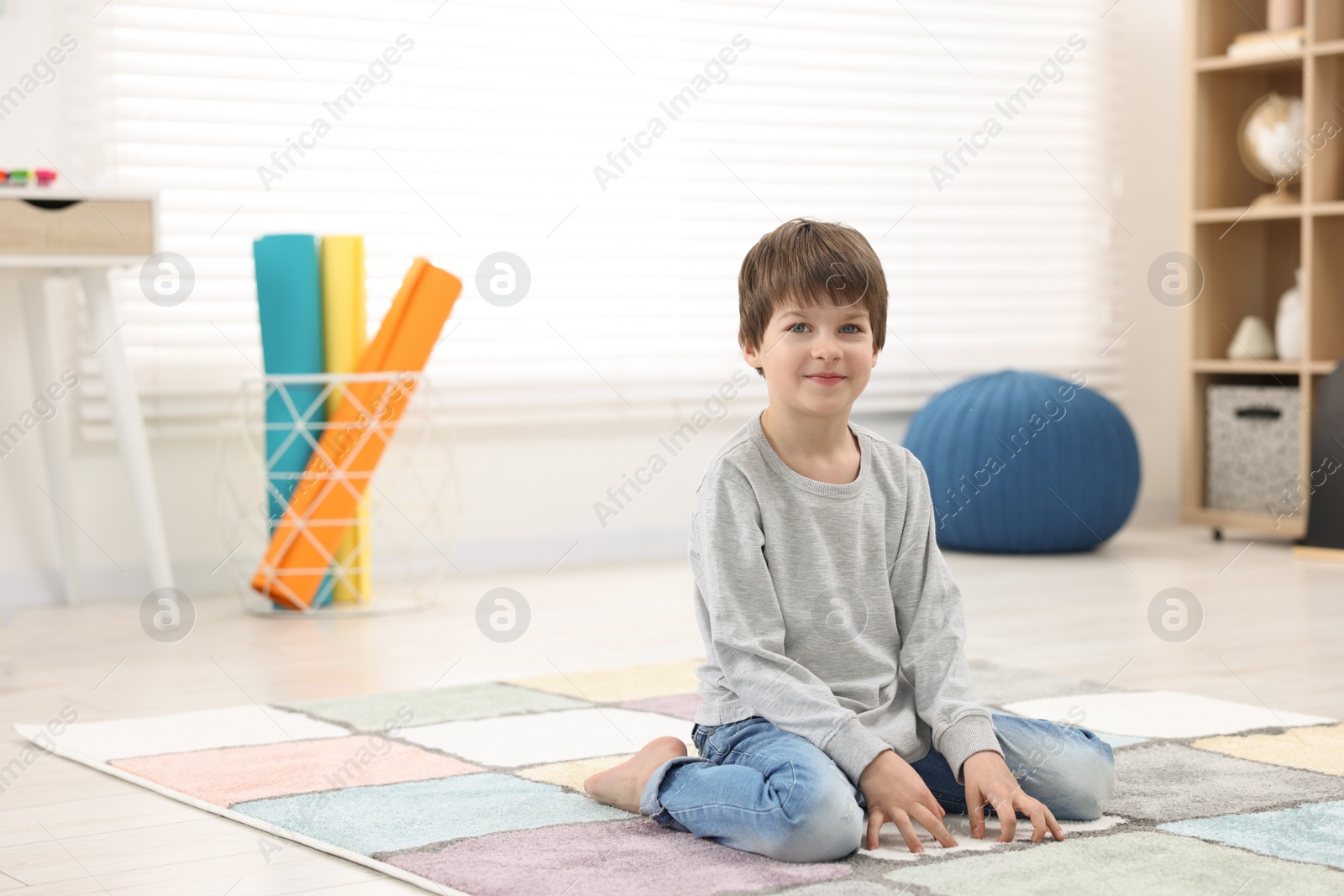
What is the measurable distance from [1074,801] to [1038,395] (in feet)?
6.96

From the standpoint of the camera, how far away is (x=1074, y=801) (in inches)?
50.6

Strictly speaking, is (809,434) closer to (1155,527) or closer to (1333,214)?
(1333,214)

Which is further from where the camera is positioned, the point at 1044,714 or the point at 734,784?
the point at 1044,714

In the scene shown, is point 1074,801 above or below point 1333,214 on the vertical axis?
below

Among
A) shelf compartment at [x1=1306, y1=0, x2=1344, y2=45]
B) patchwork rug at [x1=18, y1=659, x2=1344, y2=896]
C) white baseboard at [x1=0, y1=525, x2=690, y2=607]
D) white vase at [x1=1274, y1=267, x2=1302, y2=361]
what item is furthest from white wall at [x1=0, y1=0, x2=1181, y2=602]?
patchwork rug at [x1=18, y1=659, x2=1344, y2=896]

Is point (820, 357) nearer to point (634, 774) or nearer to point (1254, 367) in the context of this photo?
point (634, 774)

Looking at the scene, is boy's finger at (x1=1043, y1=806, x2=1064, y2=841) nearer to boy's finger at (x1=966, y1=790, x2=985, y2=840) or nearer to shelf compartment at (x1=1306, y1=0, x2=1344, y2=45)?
boy's finger at (x1=966, y1=790, x2=985, y2=840)

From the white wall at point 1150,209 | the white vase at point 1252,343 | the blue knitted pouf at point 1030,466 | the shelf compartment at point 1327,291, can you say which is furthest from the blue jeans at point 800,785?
the white wall at point 1150,209

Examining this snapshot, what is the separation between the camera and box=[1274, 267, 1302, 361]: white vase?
3.50m

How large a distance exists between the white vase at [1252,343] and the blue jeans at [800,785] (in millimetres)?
2506

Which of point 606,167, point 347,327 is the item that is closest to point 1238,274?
point 606,167

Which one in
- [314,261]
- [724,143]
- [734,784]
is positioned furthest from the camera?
[724,143]

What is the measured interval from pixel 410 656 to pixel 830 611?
1050 millimetres

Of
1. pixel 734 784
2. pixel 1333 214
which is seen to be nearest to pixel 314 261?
pixel 734 784
